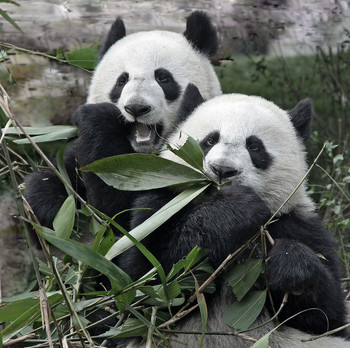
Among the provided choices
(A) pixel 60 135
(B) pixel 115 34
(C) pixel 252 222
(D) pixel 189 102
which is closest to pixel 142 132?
(D) pixel 189 102

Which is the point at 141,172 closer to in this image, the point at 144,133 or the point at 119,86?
the point at 144,133

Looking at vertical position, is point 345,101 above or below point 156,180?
below

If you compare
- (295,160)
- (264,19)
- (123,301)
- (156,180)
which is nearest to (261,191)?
(295,160)

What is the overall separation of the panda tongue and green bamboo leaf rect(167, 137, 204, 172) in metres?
0.85

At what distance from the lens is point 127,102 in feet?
12.6

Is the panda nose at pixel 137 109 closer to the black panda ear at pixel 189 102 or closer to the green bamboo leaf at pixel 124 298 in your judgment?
the black panda ear at pixel 189 102

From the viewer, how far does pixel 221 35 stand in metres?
7.20

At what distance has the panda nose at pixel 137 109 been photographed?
12.5ft

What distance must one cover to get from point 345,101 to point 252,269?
5222 mm

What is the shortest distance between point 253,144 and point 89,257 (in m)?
1.22

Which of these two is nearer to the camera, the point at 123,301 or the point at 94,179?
the point at 123,301

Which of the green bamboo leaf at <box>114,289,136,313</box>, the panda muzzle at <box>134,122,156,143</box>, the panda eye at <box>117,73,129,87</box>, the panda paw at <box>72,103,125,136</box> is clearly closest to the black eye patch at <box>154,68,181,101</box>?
the panda eye at <box>117,73,129,87</box>

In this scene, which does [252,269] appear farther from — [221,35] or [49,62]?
[221,35]

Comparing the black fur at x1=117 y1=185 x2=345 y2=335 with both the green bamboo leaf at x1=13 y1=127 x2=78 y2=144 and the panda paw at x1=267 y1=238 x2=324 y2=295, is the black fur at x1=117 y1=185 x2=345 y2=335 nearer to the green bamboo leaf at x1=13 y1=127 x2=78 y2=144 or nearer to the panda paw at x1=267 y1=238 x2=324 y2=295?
the panda paw at x1=267 y1=238 x2=324 y2=295
